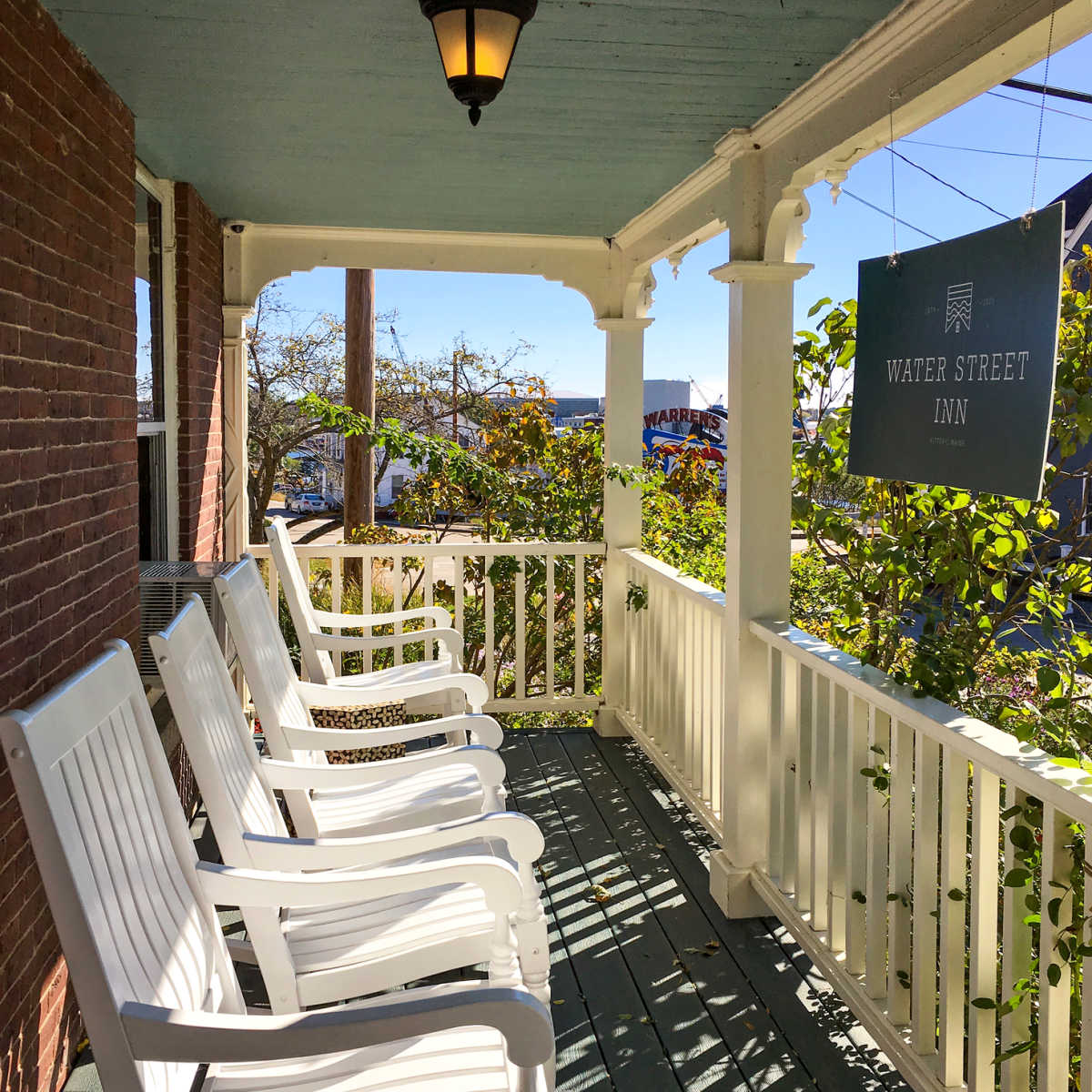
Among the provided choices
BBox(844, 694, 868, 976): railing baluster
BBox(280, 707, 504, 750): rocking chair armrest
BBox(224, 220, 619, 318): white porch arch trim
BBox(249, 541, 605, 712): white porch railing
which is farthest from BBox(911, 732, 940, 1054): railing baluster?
BBox(224, 220, 619, 318): white porch arch trim

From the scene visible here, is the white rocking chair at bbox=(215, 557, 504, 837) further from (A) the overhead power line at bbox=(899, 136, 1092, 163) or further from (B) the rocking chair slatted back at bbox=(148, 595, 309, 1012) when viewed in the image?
(A) the overhead power line at bbox=(899, 136, 1092, 163)

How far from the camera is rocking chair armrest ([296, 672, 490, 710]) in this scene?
327 centimetres

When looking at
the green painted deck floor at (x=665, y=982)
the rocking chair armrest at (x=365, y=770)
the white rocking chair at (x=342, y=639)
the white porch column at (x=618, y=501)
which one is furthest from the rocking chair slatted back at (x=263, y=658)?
the white porch column at (x=618, y=501)

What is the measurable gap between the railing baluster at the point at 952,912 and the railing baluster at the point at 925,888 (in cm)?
7

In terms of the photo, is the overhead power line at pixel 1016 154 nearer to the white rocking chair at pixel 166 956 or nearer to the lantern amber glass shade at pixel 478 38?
the lantern amber glass shade at pixel 478 38

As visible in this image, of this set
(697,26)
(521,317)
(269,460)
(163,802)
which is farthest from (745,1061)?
(521,317)

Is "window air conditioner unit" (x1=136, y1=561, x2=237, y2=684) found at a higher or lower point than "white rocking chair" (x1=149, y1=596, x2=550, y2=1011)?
higher

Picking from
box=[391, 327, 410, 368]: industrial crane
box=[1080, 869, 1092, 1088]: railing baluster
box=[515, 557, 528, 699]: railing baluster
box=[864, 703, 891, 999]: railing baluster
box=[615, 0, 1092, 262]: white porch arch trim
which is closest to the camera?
box=[1080, 869, 1092, 1088]: railing baluster

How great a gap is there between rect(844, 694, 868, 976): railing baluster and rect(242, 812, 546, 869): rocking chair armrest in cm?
108

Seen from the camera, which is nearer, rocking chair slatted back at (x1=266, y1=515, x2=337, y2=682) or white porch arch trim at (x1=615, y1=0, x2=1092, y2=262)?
white porch arch trim at (x1=615, y1=0, x2=1092, y2=262)

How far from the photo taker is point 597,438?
20.2 feet

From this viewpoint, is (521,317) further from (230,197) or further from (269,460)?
(230,197)

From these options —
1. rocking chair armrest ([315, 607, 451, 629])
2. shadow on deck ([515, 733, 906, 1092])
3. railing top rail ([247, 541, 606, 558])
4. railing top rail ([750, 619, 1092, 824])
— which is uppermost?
railing top rail ([247, 541, 606, 558])

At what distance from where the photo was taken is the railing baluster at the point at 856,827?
277cm
